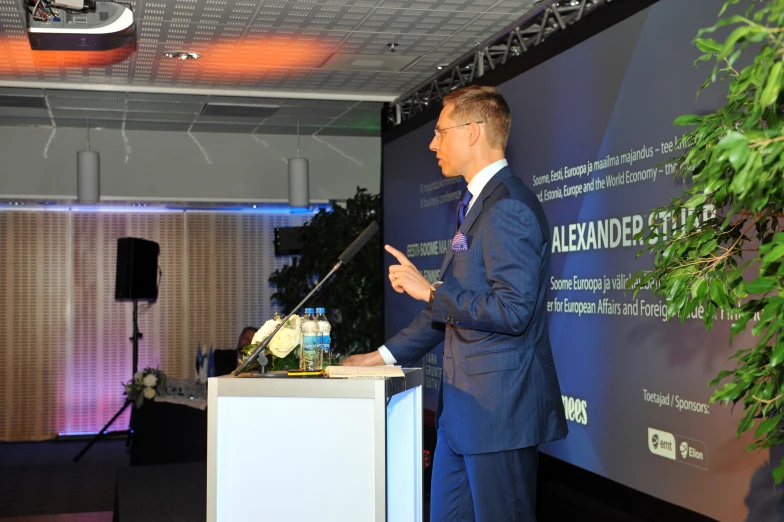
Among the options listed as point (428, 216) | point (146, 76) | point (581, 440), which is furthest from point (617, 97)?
point (146, 76)

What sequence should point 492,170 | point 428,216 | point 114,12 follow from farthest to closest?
1. point 428,216
2. point 114,12
3. point 492,170

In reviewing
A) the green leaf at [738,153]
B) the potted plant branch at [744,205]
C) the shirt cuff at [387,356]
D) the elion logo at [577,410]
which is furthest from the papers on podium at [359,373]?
the elion logo at [577,410]

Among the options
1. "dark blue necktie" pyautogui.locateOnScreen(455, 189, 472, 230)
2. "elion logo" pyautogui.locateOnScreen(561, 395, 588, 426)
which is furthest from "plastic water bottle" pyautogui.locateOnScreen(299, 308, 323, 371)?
"elion logo" pyautogui.locateOnScreen(561, 395, 588, 426)

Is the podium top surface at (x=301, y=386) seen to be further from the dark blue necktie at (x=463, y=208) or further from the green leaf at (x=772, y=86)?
the green leaf at (x=772, y=86)

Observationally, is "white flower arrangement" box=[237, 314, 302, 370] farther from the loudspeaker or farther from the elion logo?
the loudspeaker

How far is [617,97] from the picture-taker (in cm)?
413

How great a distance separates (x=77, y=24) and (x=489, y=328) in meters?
3.51

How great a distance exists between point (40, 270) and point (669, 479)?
767 centimetres

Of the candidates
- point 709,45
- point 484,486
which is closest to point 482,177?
point 484,486

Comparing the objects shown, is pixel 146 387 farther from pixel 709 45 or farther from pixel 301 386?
pixel 709 45

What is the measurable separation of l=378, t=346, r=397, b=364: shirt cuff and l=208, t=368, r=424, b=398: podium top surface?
581 mm

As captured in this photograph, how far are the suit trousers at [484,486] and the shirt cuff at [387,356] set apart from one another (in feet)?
0.93

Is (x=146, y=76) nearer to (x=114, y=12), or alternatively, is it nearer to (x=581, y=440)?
(x=114, y=12)

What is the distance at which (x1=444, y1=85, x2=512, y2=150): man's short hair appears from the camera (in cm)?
259
